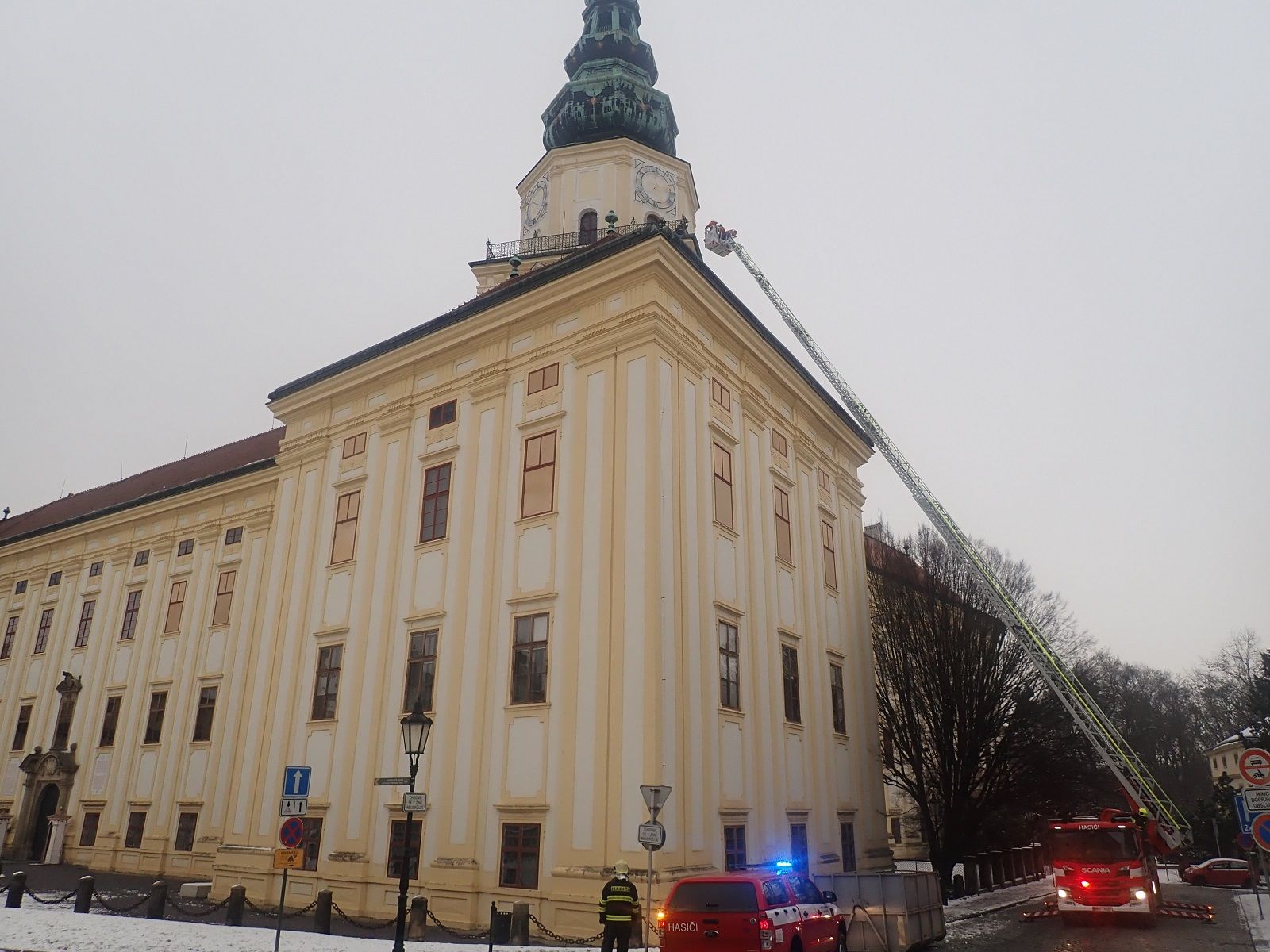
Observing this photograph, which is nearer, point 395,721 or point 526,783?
point 526,783

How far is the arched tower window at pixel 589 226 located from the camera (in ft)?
91.7

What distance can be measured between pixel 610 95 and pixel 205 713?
78.7ft

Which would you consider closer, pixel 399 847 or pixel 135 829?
pixel 399 847

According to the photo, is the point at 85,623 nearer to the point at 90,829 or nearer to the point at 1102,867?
the point at 90,829

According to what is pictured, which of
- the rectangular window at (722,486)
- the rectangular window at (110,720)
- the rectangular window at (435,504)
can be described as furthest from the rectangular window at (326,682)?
the rectangular window at (110,720)

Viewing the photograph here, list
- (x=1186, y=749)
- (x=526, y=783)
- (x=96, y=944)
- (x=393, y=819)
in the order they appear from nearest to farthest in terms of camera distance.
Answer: (x=96, y=944) < (x=526, y=783) < (x=393, y=819) < (x=1186, y=749)

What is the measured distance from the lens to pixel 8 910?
19.0 m

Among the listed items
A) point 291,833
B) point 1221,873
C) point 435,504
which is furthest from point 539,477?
point 1221,873

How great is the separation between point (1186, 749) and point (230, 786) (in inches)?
2551

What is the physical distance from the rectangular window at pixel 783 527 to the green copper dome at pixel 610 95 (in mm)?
12746

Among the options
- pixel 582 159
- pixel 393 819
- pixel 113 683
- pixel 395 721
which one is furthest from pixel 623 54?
pixel 113 683

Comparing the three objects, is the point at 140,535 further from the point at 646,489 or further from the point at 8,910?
the point at 646,489

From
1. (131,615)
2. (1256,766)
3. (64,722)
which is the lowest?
(1256,766)

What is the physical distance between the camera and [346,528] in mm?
24109
